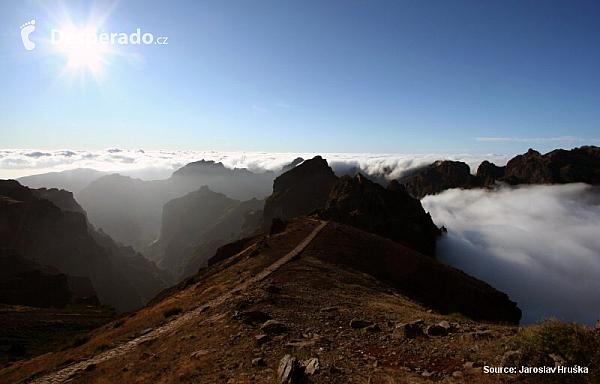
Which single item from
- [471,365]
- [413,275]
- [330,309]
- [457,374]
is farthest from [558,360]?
[413,275]

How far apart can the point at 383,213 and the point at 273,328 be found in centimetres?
10014

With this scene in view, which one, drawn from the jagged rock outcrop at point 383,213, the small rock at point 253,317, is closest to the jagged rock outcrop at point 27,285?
the jagged rock outcrop at point 383,213

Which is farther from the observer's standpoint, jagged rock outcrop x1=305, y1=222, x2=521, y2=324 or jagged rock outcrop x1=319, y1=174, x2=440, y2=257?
jagged rock outcrop x1=319, y1=174, x2=440, y2=257

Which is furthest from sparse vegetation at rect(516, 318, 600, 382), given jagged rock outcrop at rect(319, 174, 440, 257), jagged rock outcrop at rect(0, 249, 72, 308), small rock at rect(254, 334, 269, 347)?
jagged rock outcrop at rect(0, 249, 72, 308)

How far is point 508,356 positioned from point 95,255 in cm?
22002

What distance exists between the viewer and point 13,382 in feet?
63.4

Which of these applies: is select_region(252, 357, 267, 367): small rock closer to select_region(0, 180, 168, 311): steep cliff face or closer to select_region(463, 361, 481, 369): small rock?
select_region(463, 361, 481, 369): small rock

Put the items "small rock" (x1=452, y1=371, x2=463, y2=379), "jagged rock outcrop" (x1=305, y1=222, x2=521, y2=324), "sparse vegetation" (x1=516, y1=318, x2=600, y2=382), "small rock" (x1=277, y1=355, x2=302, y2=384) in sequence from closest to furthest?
"sparse vegetation" (x1=516, y1=318, x2=600, y2=382), "small rock" (x1=452, y1=371, x2=463, y2=379), "small rock" (x1=277, y1=355, x2=302, y2=384), "jagged rock outcrop" (x1=305, y1=222, x2=521, y2=324)

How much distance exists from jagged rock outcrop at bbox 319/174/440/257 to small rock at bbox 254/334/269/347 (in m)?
86.7

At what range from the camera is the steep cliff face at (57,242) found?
490ft

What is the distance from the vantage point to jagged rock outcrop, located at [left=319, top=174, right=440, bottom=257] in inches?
4099

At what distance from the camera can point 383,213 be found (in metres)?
111

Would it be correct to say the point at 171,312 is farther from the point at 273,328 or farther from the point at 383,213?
the point at 383,213

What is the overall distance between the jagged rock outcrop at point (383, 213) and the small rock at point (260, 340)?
86.7m
